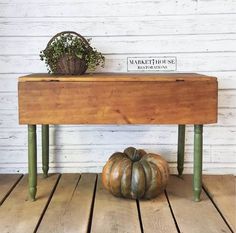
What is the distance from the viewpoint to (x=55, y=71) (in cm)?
215

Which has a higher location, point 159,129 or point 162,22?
point 162,22

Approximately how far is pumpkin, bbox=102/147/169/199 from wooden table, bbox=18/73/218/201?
23 centimetres

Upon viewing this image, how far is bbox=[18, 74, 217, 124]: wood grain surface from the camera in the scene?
6.36 ft

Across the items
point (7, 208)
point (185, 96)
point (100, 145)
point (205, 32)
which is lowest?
point (7, 208)

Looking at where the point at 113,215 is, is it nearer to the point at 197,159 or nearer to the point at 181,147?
the point at 197,159

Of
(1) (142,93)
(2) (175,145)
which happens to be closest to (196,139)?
(1) (142,93)

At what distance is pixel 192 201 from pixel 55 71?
979 mm

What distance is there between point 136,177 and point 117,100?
0.40 meters

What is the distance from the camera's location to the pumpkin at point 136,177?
2.02 meters

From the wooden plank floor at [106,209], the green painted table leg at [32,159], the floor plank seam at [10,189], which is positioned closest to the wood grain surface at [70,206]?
the wooden plank floor at [106,209]

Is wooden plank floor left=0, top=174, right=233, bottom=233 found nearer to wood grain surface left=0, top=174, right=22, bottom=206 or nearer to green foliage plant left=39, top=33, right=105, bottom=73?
wood grain surface left=0, top=174, right=22, bottom=206

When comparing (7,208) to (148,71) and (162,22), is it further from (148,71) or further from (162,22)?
(162,22)

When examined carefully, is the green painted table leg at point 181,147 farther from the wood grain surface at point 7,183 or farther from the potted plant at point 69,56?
the wood grain surface at point 7,183

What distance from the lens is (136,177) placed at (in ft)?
6.59
